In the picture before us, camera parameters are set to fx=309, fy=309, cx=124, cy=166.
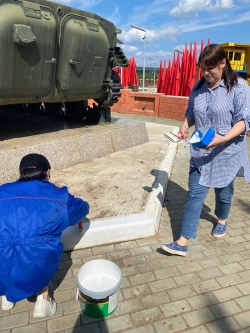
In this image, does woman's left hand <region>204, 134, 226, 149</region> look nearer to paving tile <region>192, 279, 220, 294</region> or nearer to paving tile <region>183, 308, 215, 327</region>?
paving tile <region>192, 279, 220, 294</region>

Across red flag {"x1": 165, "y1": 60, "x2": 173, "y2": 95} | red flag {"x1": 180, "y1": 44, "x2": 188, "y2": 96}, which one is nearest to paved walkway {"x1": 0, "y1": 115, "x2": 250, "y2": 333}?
red flag {"x1": 180, "y1": 44, "x2": 188, "y2": 96}

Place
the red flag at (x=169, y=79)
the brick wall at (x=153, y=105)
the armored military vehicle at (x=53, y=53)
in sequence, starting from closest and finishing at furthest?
the armored military vehicle at (x=53, y=53) → the brick wall at (x=153, y=105) → the red flag at (x=169, y=79)

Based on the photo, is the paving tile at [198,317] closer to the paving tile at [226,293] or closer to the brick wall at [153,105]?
the paving tile at [226,293]

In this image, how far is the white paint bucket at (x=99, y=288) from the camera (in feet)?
7.16

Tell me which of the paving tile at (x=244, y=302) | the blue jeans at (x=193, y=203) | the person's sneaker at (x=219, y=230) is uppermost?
the blue jeans at (x=193, y=203)

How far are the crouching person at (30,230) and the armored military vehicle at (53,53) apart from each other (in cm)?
284

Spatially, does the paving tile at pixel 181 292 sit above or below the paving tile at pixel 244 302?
below

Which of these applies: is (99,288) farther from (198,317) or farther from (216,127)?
(216,127)

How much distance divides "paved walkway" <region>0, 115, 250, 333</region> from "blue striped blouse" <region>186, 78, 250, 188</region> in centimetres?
80

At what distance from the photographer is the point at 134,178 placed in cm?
480

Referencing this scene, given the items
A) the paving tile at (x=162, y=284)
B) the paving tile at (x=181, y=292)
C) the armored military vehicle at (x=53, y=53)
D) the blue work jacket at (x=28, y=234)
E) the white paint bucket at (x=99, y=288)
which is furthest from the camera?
the armored military vehicle at (x=53, y=53)

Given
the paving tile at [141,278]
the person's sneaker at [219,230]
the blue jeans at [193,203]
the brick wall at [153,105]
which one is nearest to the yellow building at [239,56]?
the brick wall at [153,105]

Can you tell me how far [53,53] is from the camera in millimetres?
4977

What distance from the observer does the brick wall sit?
12.7m
